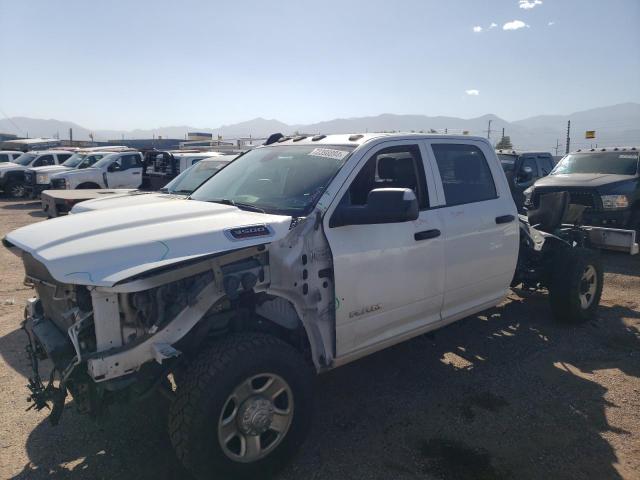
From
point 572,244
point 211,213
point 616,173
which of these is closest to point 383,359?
point 211,213

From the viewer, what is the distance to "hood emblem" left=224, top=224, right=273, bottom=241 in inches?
107

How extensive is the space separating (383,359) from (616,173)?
25.7 feet

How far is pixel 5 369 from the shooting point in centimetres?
436

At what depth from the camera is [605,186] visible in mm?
9000

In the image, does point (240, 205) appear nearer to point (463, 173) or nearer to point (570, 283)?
point (463, 173)

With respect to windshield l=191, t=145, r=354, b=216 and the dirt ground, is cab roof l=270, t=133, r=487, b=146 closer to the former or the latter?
windshield l=191, t=145, r=354, b=216

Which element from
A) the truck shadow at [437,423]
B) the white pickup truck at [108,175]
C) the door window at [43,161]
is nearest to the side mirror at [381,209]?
the truck shadow at [437,423]

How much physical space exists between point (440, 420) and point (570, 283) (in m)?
2.60

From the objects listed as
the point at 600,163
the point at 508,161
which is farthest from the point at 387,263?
the point at 508,161

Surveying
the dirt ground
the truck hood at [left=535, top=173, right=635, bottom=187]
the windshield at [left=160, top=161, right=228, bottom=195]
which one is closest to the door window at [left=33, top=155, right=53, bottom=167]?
the windshield at [left=160, top=161, right=228, bottom=195]

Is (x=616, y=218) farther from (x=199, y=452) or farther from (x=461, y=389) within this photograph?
(x=199, y=452)

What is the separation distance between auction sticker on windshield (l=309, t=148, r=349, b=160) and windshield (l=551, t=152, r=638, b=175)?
842cm

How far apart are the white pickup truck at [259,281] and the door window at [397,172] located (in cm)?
1

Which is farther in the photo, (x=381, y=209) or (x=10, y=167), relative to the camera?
(x=10, y=167)
